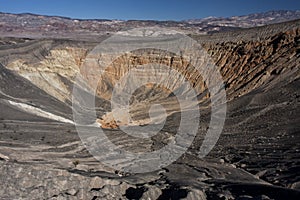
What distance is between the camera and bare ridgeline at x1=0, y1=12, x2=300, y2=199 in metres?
21.6

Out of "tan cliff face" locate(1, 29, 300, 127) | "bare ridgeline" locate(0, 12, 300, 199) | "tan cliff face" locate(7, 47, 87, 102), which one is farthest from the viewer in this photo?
"tan cliff face" locate(7, 47, 87, 102)

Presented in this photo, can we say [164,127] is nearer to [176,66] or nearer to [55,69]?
[176,66]

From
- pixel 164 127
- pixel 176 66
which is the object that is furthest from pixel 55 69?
pixel 164 127

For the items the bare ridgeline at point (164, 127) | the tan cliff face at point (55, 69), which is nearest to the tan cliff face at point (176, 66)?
the tan cliff face at point (55, 69)

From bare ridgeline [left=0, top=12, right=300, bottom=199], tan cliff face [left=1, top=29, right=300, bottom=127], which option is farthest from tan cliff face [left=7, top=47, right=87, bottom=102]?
bare ridgeline [left=0, top=12, right=300, bottom=199]

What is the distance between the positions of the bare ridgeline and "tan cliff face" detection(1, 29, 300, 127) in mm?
146

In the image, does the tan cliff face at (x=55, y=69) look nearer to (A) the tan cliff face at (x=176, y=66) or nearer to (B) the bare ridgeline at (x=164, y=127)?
(A) the tan cliff face at (x=176, y=66)

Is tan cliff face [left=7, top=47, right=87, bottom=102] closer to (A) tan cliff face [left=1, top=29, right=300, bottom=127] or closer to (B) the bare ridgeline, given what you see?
(A) tan cliff face [left=1, top=29, right=300, bottom=127]

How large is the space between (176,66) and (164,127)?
21623 millimetres

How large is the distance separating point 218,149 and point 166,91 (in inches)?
1072

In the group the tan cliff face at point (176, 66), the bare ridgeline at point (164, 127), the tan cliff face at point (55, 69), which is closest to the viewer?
the bare ridgeline at point (164, 127)

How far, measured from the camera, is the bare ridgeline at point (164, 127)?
21.6 m

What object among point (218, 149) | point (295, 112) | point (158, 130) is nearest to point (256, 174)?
point (218, 149)

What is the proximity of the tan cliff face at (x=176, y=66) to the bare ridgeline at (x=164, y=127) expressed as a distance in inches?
5.8
